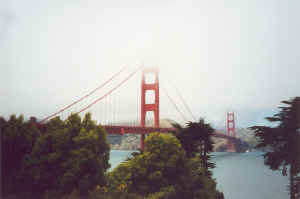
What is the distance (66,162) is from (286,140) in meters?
14.3

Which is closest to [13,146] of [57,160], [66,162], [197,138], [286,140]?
[57,160]

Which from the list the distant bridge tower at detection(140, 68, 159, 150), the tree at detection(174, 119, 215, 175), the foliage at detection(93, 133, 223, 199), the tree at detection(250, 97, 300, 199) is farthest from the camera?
the distant bridge tower at detection(140, 68, 159, 150)

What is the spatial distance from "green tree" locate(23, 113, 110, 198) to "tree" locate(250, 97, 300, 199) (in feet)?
35.7

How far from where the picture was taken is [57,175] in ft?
63.9

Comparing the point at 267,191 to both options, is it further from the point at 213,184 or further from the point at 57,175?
the point at 57,175

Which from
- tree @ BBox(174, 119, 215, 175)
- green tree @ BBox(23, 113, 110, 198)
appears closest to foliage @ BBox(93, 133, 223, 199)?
green tree @ BBox(23, 113, 110, 198)

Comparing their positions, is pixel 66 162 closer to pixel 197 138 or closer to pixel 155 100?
pixel 197 138

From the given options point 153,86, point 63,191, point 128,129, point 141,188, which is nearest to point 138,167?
point 141,188

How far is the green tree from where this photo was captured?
18.4 m

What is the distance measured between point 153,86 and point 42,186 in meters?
59.4

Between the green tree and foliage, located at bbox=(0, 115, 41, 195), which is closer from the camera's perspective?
the green tree

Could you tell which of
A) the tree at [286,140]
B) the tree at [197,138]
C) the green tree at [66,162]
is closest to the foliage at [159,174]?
the green tree at [66,162]

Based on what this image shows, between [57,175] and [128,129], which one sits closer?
Answer: [57,175]

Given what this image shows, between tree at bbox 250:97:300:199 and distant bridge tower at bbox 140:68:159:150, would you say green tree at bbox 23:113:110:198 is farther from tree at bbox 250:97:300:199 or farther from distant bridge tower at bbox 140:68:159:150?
distant bridge tower at bbox 140:68:159:150
